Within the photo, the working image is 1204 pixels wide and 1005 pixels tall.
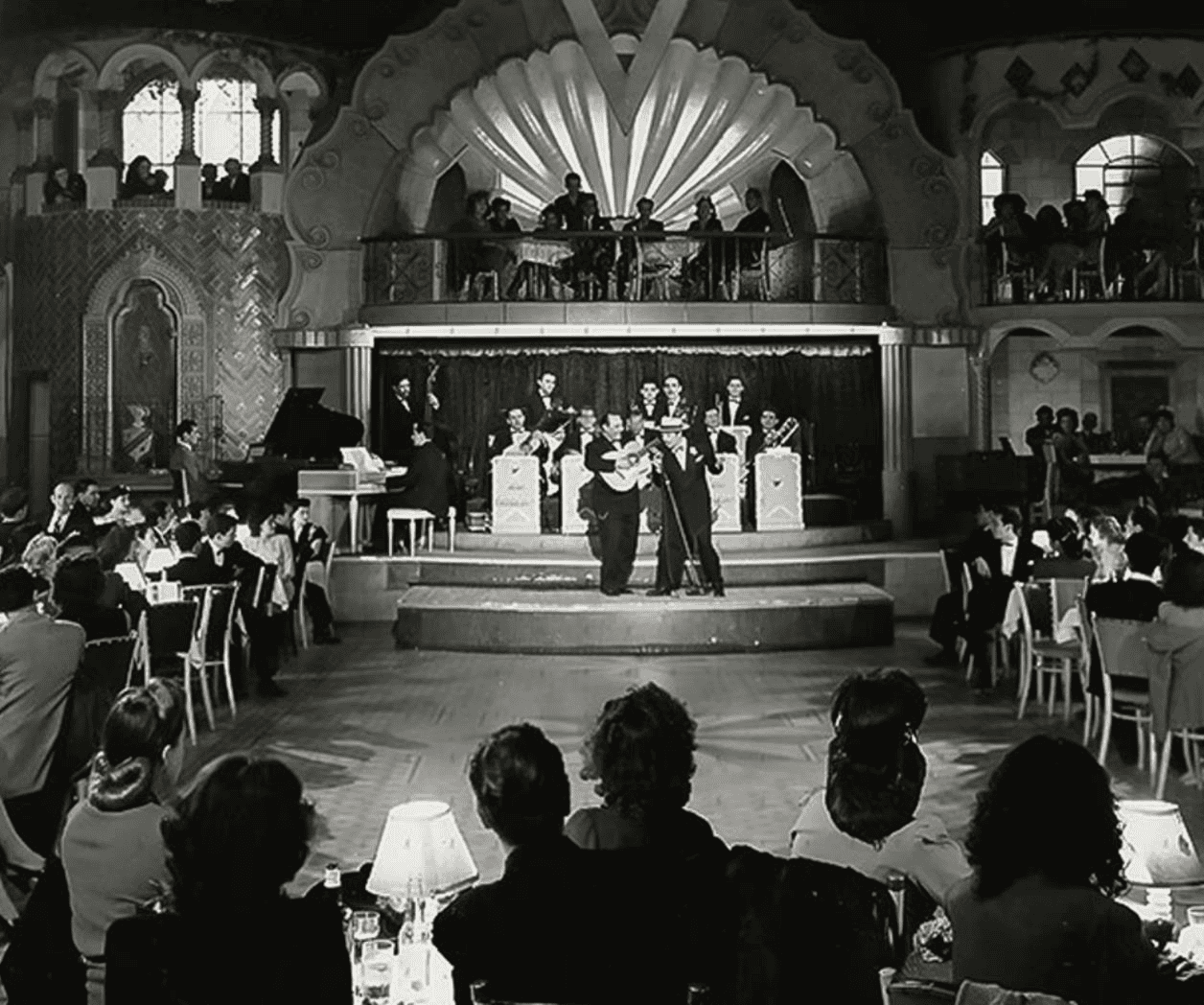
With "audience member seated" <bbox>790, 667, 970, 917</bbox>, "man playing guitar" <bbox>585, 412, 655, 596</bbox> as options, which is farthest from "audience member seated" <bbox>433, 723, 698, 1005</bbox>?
"man playing guitar" <bbox>585, 412, 655, 596</bbox>

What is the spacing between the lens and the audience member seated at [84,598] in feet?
21.7

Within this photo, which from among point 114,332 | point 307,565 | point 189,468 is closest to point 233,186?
point 114,332

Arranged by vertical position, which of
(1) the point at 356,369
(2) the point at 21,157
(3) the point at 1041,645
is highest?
(2) the point at 21,157

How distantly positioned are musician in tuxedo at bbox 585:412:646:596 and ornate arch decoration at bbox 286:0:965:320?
21.0ft

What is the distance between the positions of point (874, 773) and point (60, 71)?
2067 centimetres

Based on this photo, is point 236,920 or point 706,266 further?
point 706,266

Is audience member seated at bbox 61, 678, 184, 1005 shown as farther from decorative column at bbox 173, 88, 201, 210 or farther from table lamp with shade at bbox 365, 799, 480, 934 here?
decorative column at bbox 173, 88, 201, 210

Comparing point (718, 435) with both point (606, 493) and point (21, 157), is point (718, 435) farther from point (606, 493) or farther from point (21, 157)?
point (21, 157)

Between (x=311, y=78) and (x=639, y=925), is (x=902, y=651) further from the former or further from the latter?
(x=311, y=78)

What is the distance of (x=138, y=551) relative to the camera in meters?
10.8

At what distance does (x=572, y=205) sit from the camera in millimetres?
19156

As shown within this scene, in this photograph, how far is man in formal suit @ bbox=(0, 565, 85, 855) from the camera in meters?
5.85

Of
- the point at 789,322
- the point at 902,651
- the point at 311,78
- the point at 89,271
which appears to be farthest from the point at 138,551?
the point at 311,78

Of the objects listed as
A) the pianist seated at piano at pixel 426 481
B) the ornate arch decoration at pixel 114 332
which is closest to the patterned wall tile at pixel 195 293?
the ornate arch decoration at pixel 114 332
